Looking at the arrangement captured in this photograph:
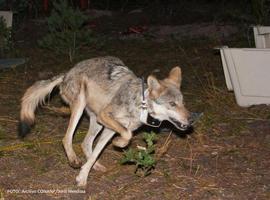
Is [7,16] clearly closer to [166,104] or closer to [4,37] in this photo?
[4,37]

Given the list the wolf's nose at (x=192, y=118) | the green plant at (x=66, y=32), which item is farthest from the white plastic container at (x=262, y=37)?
the green plant at (x=66, y=32)

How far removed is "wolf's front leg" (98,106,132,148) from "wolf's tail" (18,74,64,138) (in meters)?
0.95

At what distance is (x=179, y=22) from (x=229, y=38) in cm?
247

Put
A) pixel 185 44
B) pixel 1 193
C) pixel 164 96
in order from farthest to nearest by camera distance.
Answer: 1. pixel 185 44
2. pixel 164 96
3. pixel 1 193

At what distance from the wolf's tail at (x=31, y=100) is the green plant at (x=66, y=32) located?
3877mm

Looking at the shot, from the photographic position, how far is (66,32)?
959 cm

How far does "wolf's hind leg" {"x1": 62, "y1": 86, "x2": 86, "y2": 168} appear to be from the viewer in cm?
516

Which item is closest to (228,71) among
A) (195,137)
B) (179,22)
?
(195,137)

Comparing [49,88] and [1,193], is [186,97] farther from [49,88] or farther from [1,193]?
[1,193]

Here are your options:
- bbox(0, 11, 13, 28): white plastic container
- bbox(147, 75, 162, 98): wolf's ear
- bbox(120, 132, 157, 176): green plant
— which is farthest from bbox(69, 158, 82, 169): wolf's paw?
bbox(0, 11, 13, 28): white plastic container

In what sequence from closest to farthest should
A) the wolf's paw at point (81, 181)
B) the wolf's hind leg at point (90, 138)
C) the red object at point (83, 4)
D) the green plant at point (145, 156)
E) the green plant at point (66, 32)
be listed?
the green plant at point (145, 156) → the wolf's paw at point (81, 181) → the wolf's hind leg at point (90, 138) → the green plant at point (66, 32) → the red object at point (83, 4)

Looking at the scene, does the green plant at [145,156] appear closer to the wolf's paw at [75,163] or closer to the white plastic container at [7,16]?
the wolf's paw at [75,163]

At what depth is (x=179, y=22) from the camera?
14172mm

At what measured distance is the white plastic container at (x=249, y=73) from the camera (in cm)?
663
